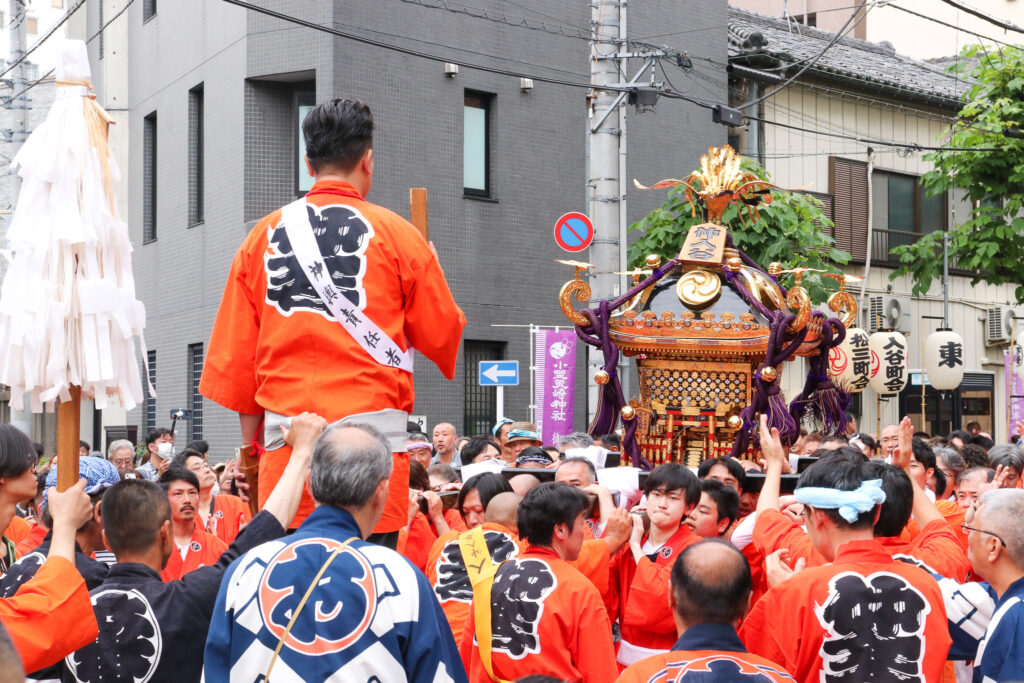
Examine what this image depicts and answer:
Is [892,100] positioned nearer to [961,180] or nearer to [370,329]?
[961,180]

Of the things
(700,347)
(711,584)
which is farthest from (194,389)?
(711,584)

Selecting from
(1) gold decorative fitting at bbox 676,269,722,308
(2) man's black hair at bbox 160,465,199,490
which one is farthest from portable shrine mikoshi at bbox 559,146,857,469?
(2) man's black hair at bbox 160,465,199,490

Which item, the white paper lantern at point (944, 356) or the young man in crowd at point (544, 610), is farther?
the white paper lantern at point (944, 356)

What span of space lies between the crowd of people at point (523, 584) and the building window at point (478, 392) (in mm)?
11229

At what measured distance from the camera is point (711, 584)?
3.62m

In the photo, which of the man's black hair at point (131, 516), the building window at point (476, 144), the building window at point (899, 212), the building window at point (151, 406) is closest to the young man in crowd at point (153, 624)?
the man's black hair at point (131, 516)

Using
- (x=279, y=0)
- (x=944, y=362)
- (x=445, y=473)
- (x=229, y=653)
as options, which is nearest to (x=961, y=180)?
(x=944, y=362)

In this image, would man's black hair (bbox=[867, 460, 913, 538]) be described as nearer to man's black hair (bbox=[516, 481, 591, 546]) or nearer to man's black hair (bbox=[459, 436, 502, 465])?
man's black hair (bbox=[516, 481, 591, 546])

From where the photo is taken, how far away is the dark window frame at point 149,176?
19.8 m

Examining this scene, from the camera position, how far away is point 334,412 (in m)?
4.22

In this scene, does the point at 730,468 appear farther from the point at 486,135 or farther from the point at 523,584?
the point at 486,135

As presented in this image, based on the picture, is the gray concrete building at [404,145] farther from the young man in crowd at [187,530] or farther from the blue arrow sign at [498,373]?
the young man in crowd at [187,530]

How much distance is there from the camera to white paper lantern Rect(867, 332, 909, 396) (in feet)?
58.5

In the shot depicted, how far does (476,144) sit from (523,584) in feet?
45.3
